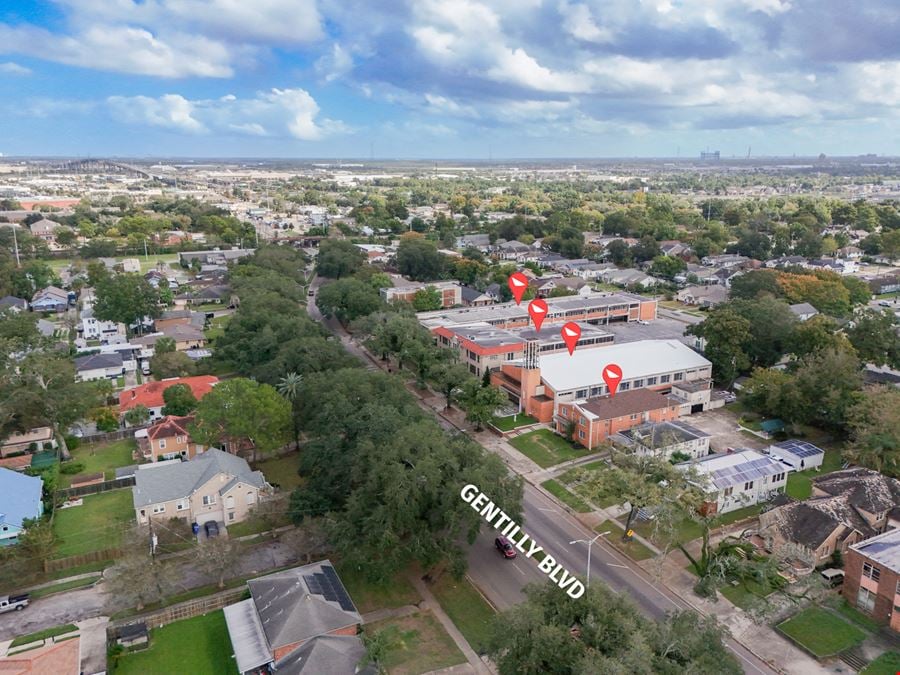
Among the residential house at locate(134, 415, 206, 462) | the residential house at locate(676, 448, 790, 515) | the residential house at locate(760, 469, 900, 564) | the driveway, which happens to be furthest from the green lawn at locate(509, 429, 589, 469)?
the residential house at locate(134, 415, 206, 462)

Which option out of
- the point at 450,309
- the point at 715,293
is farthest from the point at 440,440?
the point at 715,293

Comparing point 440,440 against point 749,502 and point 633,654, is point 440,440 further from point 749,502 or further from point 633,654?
point 749,502

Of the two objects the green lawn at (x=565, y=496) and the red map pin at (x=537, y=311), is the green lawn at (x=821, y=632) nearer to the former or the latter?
the green lawn at (x=565, y=496)

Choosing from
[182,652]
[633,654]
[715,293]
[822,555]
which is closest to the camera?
[633,654]

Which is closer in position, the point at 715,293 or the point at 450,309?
the point at 450,309

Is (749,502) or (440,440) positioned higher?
(440,440)

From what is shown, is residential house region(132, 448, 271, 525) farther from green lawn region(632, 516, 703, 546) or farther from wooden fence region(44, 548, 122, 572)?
green lawn region(632, 516, 703, 546)
